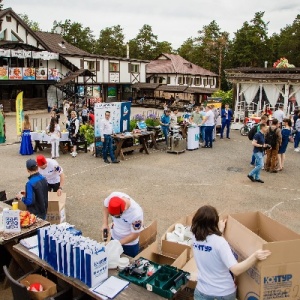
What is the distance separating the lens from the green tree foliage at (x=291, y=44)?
2052 inches

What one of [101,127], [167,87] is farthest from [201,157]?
[167,87]

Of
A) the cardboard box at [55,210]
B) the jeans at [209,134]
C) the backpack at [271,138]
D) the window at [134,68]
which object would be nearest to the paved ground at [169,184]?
the cardboard box at [55,210]

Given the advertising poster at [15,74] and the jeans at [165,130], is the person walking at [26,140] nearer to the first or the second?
the jeans at [165,130]

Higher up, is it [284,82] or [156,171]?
[284,82]

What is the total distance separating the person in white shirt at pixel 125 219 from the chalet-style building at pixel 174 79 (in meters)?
34.4

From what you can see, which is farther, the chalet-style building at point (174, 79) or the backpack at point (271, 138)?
the chalet-style building at point (174, 79)

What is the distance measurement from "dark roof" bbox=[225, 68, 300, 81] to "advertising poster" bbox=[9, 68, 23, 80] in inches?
647

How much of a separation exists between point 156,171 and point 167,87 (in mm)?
29554

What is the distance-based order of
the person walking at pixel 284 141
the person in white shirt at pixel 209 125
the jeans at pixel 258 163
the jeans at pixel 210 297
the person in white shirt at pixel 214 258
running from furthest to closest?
Result: 1. the person in white shirt at pixel 209 125
2. the person walking at pixel 284 141
3. the jeans at pixel 258 163
4. the jeans at pixel 210 297
5. the person in white shirt at pixel 214 258

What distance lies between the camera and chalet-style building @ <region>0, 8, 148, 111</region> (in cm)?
2931

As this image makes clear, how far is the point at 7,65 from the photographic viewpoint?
29500mm

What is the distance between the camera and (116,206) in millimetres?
4297

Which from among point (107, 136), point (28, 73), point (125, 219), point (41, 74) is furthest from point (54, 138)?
point (41, 74)

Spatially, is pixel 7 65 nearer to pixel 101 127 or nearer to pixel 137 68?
pixel 137 68
